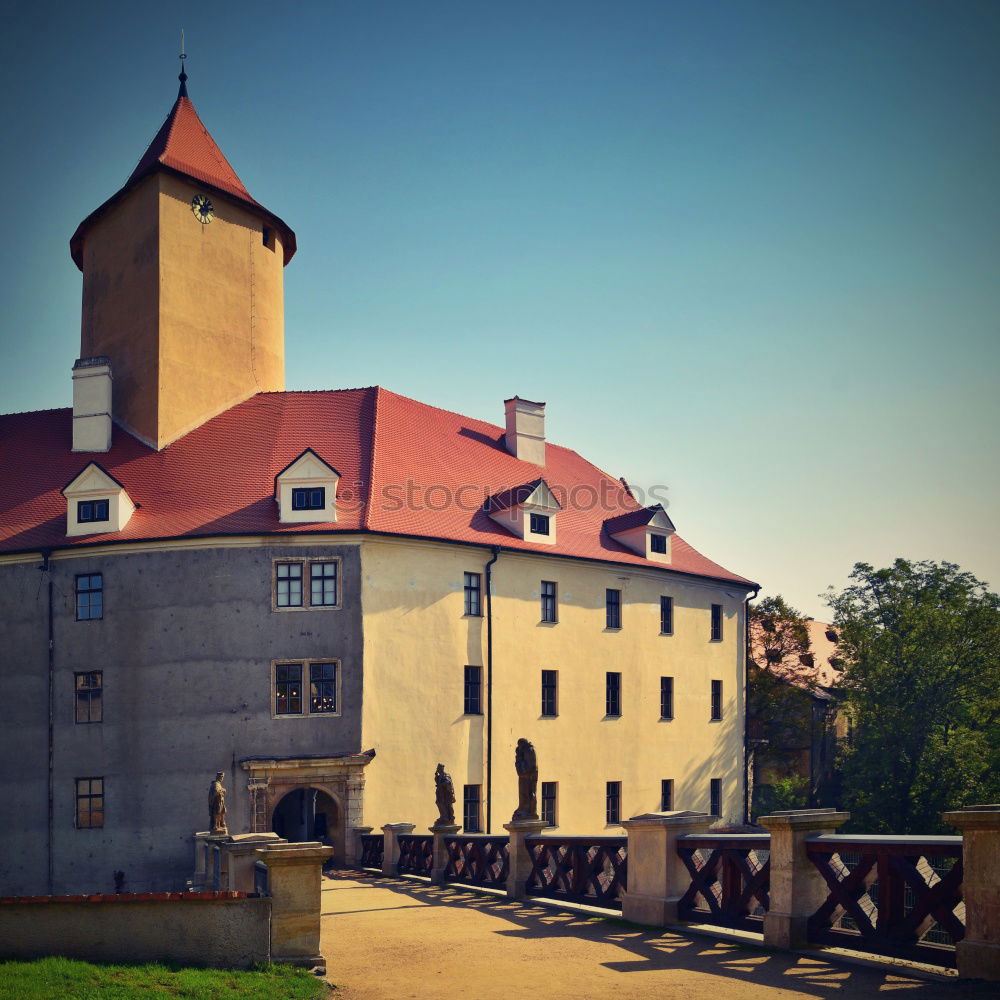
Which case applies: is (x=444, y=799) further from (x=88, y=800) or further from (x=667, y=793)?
(x=667, y=793)

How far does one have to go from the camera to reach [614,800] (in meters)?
36.4

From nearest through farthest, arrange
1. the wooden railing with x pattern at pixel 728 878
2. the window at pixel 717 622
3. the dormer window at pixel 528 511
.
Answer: the wooden railing with x pattern at pixel 728 878 < the dormer window at pixel 528 511 < the window at pixel 717 622

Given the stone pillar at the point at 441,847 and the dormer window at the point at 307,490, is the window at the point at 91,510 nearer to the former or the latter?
the dormer window at the point at 307,490

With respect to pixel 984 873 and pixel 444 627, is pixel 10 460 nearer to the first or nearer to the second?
pixel 444 627

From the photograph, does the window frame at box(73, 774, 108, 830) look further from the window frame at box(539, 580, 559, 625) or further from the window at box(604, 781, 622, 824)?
the window at box(604, 781, 622, 824)

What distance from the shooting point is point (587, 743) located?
35.9 m

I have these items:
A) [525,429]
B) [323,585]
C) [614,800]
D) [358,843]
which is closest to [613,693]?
[614,800]

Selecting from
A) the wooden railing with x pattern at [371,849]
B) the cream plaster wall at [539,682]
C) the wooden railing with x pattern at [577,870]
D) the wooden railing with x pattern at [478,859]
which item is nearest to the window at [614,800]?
the cream plaster wall at [539,682]

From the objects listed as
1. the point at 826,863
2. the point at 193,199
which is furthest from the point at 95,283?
the point at 826,863

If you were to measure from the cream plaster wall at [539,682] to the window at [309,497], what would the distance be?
5.58 ft

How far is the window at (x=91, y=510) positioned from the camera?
3209 centimetres

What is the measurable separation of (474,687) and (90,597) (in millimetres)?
10931

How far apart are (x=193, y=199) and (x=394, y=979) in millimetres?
30160

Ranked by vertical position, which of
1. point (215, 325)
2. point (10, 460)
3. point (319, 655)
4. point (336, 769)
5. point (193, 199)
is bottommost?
point (336, 769)
